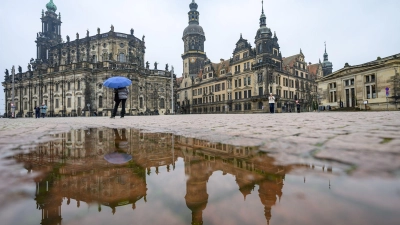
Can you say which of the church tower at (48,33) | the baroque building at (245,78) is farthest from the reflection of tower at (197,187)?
the church tower at (48,33)

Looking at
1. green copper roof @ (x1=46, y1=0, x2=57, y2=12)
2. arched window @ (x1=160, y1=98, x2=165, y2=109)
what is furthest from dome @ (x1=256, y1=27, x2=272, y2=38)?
green copper roof @ (x1=46, y1=0, x2=57, y2=12)

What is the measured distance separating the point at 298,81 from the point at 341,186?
4970 cm

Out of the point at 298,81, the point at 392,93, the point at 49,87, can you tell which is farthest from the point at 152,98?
the point at 392,93

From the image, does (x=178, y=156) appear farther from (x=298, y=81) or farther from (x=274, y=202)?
(x=298, y=81)

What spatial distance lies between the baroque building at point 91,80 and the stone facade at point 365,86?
23.7 m

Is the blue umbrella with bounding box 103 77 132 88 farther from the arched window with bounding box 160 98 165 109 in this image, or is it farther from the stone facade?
the arched window with bounding box 160 98 165 109

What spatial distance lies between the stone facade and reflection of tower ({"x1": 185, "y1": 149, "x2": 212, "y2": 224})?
2952 centimetres

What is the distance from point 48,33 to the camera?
57.3 meters

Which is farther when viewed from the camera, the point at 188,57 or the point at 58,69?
the point at 188,57

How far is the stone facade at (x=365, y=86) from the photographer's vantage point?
77.3ft

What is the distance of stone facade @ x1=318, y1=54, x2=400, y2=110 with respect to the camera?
23.5 m

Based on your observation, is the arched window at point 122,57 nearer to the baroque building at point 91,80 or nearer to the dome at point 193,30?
the baroque building at point 91,80

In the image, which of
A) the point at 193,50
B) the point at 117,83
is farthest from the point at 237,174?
the point at 193,50

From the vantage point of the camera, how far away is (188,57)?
2245 inches
